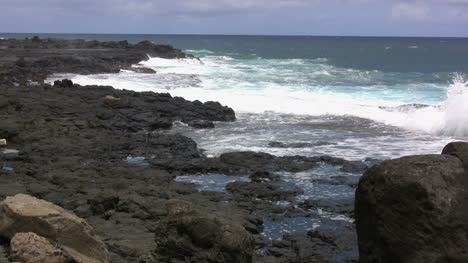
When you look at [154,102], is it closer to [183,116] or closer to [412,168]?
[183,116]

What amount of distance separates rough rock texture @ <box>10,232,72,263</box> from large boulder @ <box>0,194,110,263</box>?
6.3 inches

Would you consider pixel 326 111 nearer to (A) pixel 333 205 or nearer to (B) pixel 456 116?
(B) pixel 456 116

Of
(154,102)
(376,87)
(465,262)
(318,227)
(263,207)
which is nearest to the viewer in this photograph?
(465,262)

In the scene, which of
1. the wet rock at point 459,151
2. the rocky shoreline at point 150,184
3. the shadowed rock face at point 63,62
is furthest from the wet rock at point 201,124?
the wet rock at point 459,151

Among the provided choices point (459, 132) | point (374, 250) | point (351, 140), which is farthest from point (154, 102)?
point (374, 250)

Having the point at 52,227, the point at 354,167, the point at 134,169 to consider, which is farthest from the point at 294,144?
the point at 52,227

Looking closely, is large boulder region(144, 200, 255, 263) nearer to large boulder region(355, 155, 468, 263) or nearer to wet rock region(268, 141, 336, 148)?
large boulder region(355, 155, 468, 263)

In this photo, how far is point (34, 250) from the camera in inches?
206

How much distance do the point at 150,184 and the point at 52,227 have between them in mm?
4595

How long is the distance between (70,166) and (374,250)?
7.28m

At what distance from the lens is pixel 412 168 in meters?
5.16

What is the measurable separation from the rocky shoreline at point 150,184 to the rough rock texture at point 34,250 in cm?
2

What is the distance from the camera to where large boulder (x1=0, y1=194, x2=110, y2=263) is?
5.60m

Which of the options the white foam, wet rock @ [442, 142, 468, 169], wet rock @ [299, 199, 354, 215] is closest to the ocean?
the white foam
